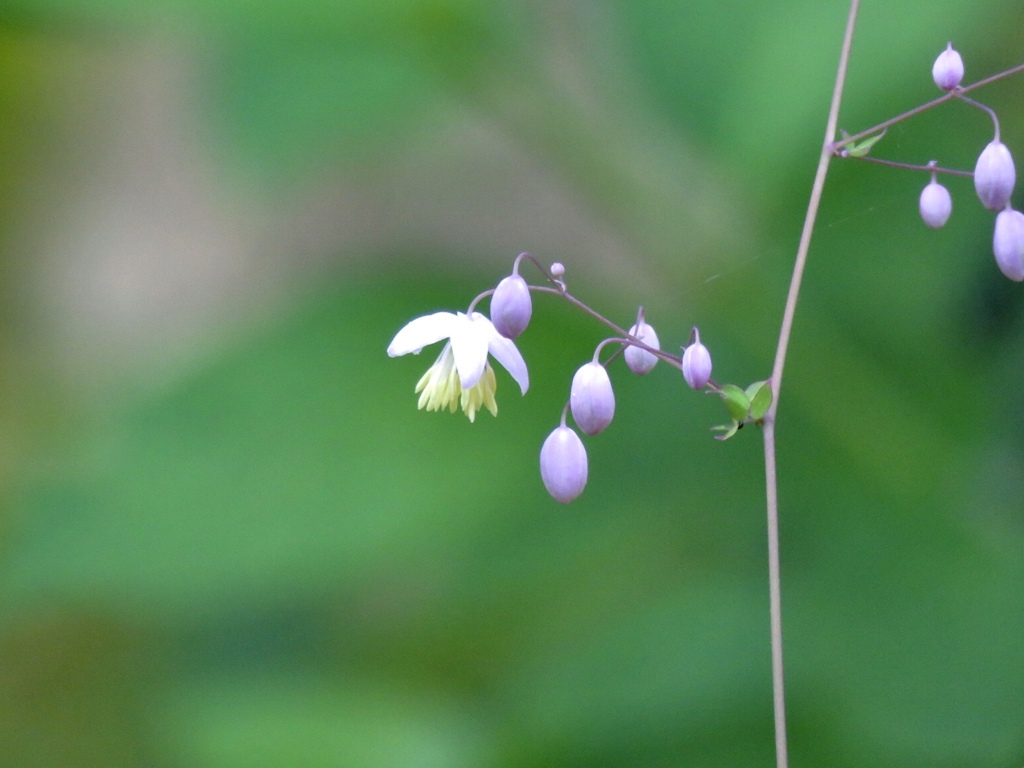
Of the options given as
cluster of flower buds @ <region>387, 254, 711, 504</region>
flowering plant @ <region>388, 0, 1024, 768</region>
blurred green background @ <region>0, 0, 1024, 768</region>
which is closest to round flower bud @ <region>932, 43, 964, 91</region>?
flowering plant @ <region>388, 0, 1024, 768</region>

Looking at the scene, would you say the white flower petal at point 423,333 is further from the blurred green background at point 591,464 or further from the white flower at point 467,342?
the blurred green background at point 591,464

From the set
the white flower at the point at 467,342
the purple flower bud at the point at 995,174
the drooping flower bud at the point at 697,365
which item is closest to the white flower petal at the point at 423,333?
the white flower at the point at 467,342

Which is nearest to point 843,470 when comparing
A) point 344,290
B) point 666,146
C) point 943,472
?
point 943,472

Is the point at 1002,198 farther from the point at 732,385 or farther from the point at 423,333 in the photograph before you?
the point at 423,333

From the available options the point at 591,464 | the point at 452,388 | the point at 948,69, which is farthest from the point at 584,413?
A: the point at 591,464

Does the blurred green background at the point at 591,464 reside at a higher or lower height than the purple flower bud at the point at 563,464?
higher

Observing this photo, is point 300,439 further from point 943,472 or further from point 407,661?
point 943,472

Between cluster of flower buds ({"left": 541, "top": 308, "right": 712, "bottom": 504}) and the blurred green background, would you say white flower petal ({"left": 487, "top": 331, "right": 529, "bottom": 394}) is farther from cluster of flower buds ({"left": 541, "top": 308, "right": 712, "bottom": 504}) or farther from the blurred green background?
the blurred green background
